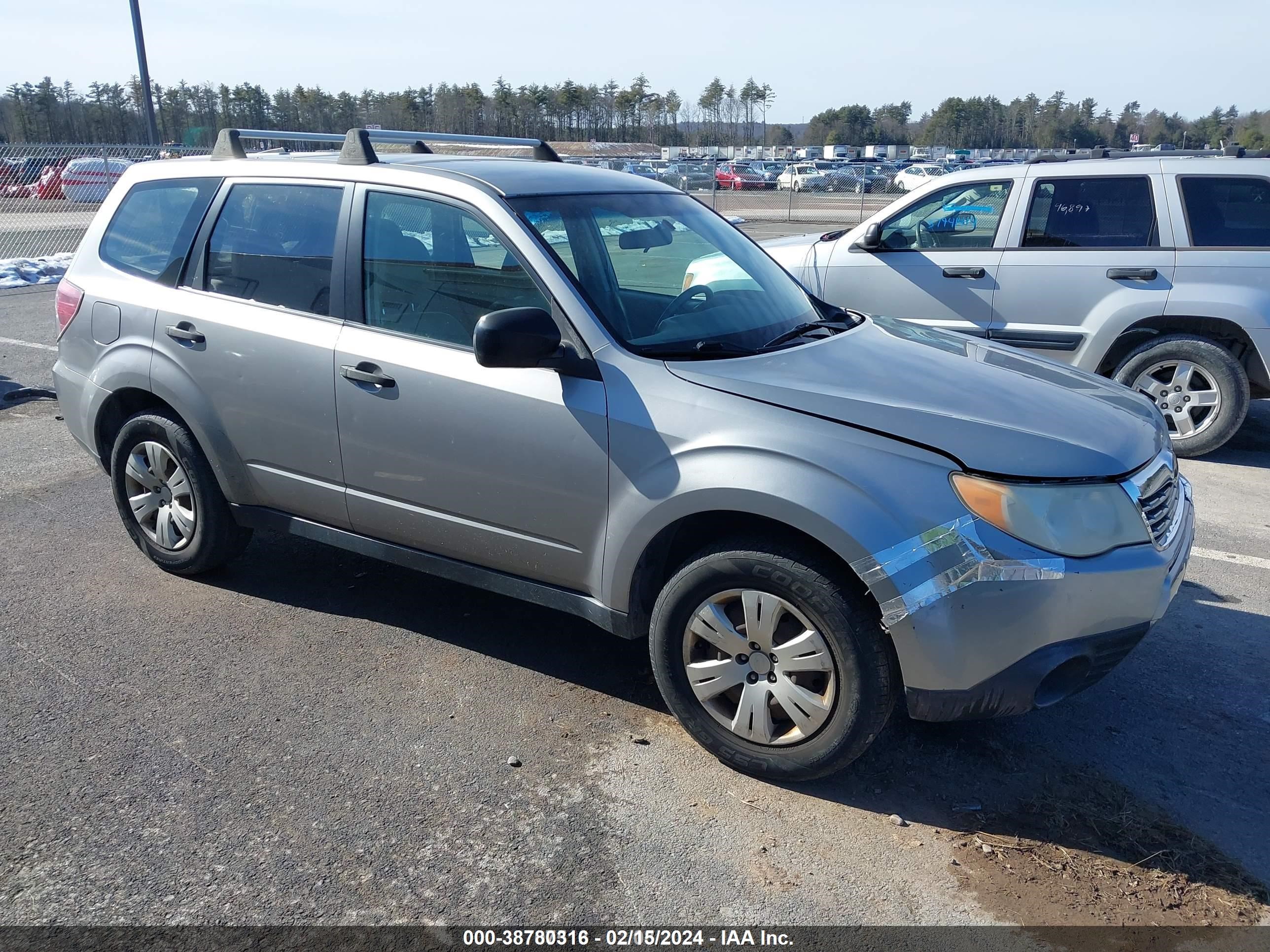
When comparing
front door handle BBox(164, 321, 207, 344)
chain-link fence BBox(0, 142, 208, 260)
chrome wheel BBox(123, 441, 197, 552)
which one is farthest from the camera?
chain-link fence BBox(0, 142, 208, 260)

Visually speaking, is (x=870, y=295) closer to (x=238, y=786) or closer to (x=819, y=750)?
(x=819, y=750)

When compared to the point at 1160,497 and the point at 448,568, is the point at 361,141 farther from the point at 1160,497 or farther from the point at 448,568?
the point at 1160,497

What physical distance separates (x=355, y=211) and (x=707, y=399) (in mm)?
1731

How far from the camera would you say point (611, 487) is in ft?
11.5

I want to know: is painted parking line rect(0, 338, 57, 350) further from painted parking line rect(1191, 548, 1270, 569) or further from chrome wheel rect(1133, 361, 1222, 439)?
painted parking line rect(1191, 548, 1270, 569)

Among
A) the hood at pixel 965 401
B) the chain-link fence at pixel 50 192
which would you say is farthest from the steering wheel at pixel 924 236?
the chain-link fence at pixel 50 192

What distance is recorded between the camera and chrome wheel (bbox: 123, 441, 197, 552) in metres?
4.73

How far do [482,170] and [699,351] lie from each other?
1.23 m

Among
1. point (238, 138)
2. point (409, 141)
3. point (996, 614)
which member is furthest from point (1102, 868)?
point (238, 138)

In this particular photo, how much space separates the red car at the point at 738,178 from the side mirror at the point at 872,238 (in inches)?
1508

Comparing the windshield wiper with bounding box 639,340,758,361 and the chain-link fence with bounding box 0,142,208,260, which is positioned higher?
the windshield wiper with bounding box 639,340,758,361

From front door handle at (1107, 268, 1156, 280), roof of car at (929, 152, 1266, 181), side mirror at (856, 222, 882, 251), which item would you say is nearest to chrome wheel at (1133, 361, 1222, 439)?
front door handle at (1107, 268, 1156, 280)

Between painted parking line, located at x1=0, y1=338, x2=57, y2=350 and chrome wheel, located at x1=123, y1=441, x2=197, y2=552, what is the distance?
6757 millimetres

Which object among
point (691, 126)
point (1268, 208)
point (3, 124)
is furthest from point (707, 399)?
point (691, 126)
